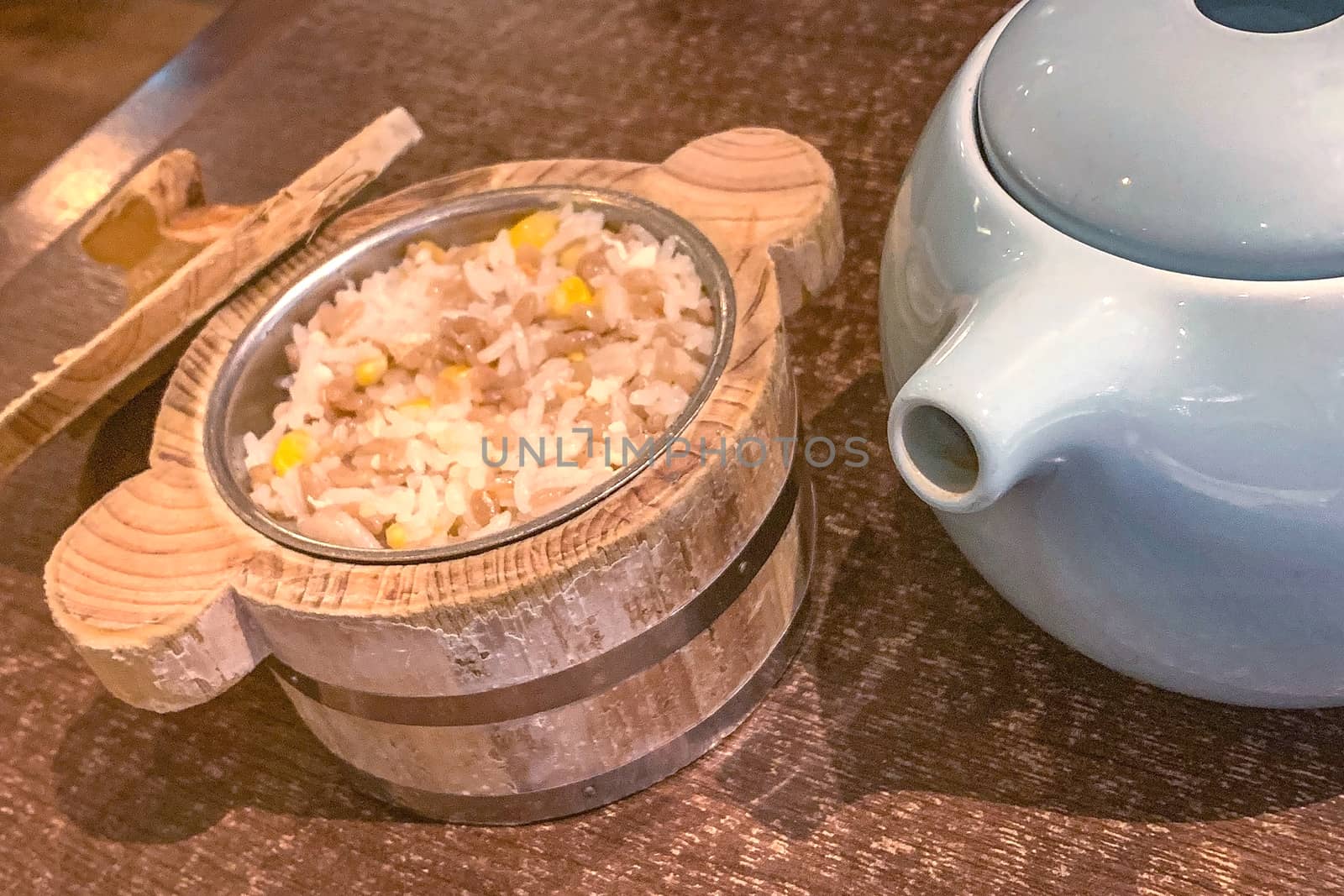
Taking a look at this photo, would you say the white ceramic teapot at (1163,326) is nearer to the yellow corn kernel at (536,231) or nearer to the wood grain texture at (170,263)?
the yellow corn kernel at (536,231)

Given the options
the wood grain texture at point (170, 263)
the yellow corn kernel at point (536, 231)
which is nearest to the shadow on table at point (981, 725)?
the yellow corn kernel at point (536, 231)

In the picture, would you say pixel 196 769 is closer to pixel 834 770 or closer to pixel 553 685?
pixel 553 685

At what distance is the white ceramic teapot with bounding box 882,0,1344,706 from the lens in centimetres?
51

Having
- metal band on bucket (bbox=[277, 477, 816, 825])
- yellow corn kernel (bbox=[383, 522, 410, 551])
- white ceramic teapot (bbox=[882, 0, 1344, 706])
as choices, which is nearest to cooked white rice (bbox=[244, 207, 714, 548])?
yellow corn kernel (bbox=[383, 522, 410, 551])

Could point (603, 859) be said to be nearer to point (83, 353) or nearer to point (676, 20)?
point (83, 353)

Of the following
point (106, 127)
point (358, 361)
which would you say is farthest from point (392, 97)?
point (358, 361)

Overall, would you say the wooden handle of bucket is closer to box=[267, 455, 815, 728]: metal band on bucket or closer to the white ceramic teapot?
box=[267, 455, 815, 728]: metal band on bucket

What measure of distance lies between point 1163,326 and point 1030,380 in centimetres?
7

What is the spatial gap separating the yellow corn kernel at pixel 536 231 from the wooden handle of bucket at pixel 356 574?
0.18 m

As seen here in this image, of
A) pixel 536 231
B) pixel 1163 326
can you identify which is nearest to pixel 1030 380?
pixel 1163 326

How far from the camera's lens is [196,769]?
87cm

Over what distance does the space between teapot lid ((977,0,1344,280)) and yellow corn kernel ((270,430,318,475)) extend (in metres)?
0.50

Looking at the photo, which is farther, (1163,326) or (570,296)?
(570,296)

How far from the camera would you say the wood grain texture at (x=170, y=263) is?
833 millimetres
